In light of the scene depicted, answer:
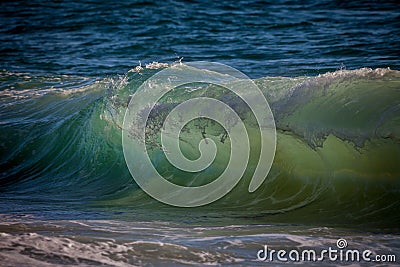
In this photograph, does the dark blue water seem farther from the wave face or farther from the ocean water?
the wave face

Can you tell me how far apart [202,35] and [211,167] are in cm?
637

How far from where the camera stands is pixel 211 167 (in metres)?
5.72

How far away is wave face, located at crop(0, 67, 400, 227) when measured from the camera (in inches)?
194

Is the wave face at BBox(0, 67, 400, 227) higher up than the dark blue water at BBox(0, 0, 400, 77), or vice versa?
the dark blue water at BBox(0, 0, 400, 77)

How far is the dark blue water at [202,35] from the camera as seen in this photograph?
9.26 meters

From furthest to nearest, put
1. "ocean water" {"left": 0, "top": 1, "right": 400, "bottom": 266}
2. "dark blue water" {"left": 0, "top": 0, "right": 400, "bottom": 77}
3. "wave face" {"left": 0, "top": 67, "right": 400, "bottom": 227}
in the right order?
"dark blue water" {"left": 0, "top": 0, "right": 400, "bottom": 77} → "wave face" {"left": 0, "top": 67, "right": 400, "bottom": 227} → "ocean water" {"left": 0, "top": 1, "right": 400, "bottom": 266}

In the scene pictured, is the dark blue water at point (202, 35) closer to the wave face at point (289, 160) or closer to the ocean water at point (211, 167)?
the ocean water at point (211, 167)

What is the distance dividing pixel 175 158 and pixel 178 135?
0.68 feet

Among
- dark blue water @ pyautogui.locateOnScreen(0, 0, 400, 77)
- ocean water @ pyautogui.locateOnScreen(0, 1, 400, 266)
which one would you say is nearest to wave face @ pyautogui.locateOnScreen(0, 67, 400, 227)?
ocean water @ pyautogui.locateOnScreen(0, 1, 400, 266)

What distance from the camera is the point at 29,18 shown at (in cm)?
1408

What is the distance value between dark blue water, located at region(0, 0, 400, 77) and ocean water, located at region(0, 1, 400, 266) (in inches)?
2.8

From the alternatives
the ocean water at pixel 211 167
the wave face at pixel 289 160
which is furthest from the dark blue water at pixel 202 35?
the wave face at pixel 289 160

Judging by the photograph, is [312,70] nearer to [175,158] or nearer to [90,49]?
[175,158]

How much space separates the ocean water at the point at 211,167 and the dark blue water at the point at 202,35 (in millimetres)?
70
